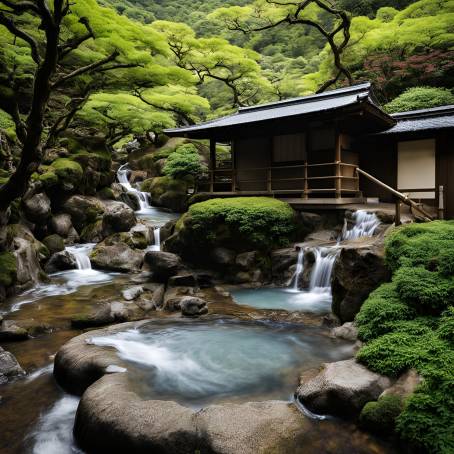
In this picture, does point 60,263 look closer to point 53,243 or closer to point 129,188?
point 53,243

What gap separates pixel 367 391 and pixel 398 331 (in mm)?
1357

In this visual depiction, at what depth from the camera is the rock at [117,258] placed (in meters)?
15.1

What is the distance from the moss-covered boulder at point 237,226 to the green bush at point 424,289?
23.8ft

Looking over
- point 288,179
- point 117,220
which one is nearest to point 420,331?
point 288,179

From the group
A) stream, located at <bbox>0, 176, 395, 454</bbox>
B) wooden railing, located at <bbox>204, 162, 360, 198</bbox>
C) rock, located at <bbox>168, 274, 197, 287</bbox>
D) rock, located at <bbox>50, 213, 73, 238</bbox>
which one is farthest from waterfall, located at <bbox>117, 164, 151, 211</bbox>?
stream, located at <bbox>0, 176, 395, 454</bbox>

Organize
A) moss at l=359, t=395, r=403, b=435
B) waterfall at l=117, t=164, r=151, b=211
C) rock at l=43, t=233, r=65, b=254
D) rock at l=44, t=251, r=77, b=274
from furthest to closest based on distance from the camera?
waterfall at l=117, t=164, r=151, b=211, rock at l=43, t=233, r=65, b=254, rock at l=44, t=251, r=77, b=274, moss at l=359, t=395, r=403, b=435

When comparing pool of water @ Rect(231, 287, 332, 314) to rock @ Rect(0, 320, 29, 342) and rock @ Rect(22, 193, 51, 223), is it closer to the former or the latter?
rock @ Rect(0, 320, 29, 342)

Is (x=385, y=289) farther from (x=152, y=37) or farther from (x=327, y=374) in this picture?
(x=152, y=37)

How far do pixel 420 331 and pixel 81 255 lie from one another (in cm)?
1377

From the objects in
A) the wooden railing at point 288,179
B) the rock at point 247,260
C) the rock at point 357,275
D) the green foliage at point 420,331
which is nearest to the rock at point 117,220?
the wooden railing at point 288,179

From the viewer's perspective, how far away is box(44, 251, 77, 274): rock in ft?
49.4

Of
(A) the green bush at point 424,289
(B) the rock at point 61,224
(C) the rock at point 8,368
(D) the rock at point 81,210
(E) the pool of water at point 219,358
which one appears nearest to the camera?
(E) the pool of water at point 219,358

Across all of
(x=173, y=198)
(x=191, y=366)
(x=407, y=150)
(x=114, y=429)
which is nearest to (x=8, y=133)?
(x=173, y=198)

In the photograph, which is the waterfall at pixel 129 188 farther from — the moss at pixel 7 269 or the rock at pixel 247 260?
the moss at pixel 7 269
